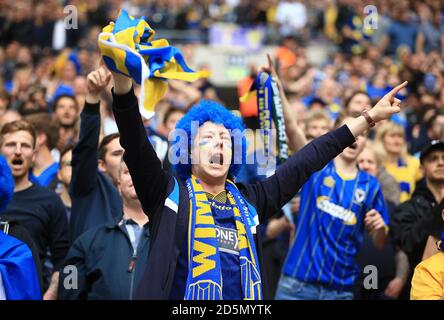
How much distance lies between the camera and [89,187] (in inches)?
218

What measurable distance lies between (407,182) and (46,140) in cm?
319

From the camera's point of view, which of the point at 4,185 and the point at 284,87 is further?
the point at 284,87

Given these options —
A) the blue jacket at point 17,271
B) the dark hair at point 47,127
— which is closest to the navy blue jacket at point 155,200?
the blue jacket at point 17,271

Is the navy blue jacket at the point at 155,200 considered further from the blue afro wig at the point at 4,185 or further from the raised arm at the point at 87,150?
the raised arm at the point at 87,150

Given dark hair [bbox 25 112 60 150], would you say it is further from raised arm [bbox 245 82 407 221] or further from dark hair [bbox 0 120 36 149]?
raised arm [bbox 245 82 407 221]

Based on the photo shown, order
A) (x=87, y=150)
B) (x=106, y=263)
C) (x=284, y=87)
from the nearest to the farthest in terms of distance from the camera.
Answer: (x=106, y=263) → (x=87, y=150) → (x=284, y=87)

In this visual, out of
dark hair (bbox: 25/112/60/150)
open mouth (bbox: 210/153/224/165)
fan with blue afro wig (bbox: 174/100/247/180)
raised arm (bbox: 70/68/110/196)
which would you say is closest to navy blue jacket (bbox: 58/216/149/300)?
raised arm (bbox: 70/68/110/196)

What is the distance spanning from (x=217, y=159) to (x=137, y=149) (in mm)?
501

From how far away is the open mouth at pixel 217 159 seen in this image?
3.89m

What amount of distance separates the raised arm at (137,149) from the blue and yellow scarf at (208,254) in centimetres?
19

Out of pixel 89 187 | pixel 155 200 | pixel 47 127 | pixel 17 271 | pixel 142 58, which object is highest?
pixel 47 127

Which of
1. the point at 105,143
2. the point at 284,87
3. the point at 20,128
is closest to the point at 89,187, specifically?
the point at 105,143

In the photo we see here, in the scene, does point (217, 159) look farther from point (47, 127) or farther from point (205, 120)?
point (47, 127)

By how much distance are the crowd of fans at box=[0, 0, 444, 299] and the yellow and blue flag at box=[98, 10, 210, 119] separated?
1470 millimetres
